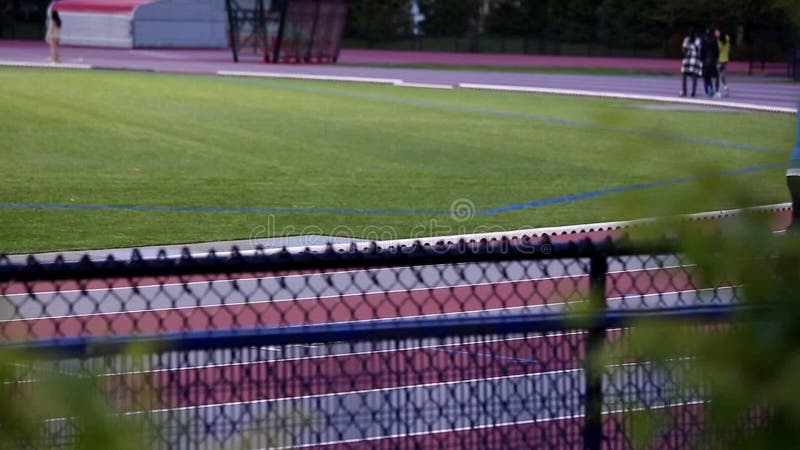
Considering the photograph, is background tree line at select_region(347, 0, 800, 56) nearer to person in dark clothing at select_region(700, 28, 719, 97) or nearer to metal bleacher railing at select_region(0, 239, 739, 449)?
person in dark clothing at select_region(700, 28, 719, 97)

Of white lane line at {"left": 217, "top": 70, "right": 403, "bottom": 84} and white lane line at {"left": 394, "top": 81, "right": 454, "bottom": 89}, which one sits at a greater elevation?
white lane line at {"left": 217, "top": 70, "right": 403, "bottom": 84}

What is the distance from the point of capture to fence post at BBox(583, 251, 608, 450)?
1.78 meters

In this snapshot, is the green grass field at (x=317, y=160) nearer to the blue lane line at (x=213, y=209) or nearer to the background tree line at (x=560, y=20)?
the blue lane line at (x=213, y=209)

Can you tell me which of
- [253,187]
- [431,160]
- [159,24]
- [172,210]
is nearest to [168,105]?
[431,160]

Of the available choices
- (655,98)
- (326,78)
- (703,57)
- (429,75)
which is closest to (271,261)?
(655,98)

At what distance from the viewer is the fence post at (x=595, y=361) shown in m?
1.78

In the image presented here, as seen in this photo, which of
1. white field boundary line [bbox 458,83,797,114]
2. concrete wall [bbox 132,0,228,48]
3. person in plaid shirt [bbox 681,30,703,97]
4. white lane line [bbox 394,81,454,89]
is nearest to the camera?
white field boundary line [bbox 458,83,797,114]

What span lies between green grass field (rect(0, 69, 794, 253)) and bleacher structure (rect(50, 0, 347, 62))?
57.2 feet

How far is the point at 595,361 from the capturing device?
5.55ft

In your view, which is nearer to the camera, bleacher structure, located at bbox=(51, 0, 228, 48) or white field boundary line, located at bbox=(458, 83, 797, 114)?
white field boundary line, located at bbox=(458, 83, 797, 114)

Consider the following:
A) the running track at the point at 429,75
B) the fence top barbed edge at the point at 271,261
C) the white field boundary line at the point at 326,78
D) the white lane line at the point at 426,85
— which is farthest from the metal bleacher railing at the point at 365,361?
the white field boundary line at the point at 326,78

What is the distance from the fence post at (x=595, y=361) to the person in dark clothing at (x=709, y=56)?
30.0 m

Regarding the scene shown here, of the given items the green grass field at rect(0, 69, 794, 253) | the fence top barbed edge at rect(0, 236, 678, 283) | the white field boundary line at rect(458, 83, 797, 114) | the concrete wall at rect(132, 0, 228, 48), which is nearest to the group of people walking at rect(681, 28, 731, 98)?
the white field boundary line at rect(458, 83, 797, 114)

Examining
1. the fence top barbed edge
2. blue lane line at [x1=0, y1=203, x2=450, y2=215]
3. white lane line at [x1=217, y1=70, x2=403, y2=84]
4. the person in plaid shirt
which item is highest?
the fence top barbed edge
